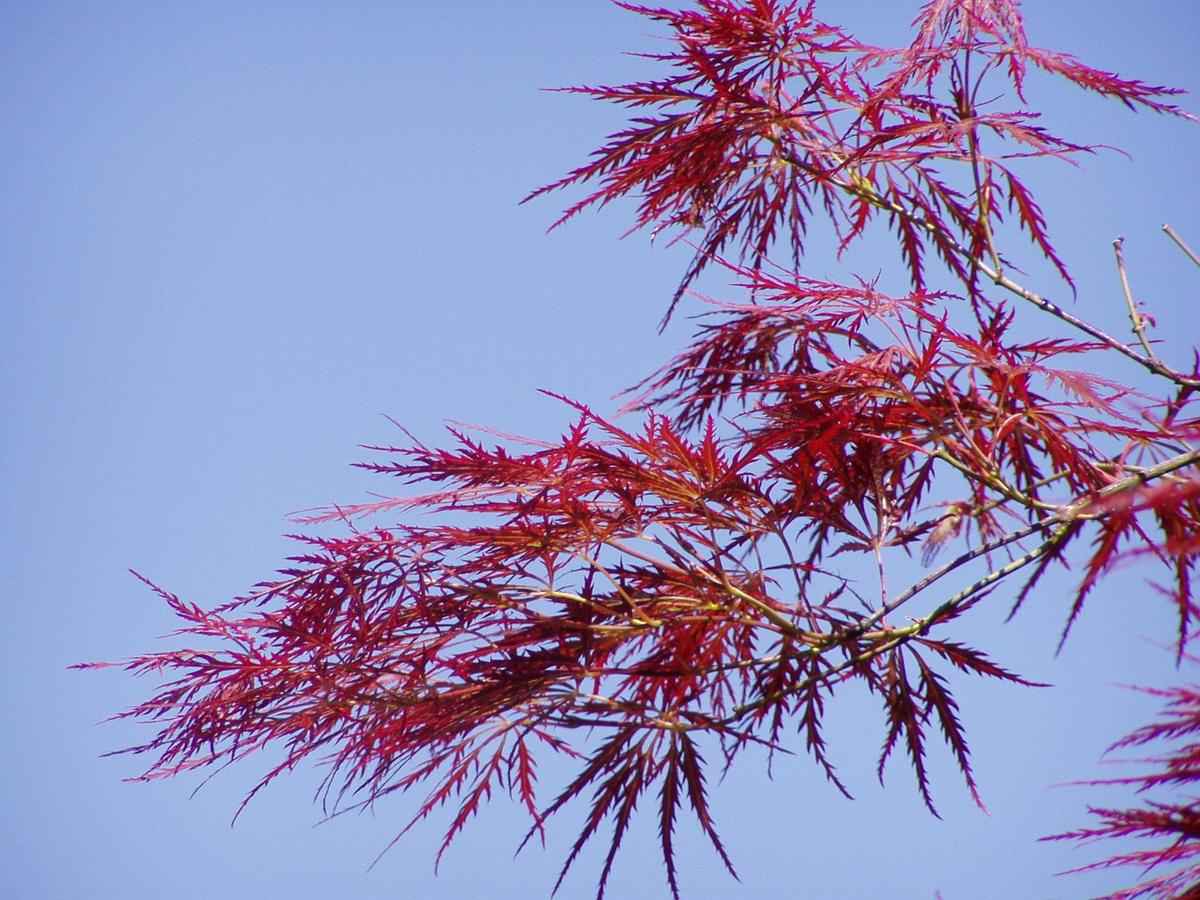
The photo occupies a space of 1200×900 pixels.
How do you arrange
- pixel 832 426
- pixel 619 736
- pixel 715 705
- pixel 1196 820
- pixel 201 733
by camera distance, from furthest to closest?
pixel 715 705
pixel 201 733
pixel 619 736
pixel 832 426
pixel 1196 820

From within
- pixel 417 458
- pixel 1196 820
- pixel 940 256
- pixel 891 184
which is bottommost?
pixel 1196 820

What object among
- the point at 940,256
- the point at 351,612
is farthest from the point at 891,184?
the point at 351,612

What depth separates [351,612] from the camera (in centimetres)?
143

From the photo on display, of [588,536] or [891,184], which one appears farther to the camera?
[891,184]

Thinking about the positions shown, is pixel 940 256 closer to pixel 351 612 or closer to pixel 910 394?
pixel 910 394

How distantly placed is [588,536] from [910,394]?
44cm

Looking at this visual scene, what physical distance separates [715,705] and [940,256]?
0.78 meters

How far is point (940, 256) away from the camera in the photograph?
161 centimetres

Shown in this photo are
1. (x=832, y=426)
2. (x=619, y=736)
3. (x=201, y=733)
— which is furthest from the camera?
(x=201, y=733)

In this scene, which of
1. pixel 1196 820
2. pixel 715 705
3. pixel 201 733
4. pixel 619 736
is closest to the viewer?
pixel 1196 820

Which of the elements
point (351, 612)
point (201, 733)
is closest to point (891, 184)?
point (351, 612)

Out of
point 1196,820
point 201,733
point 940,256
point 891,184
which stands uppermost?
point 891,184

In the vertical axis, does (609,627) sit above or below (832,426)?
below

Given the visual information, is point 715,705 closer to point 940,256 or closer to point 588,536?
point 588,536
